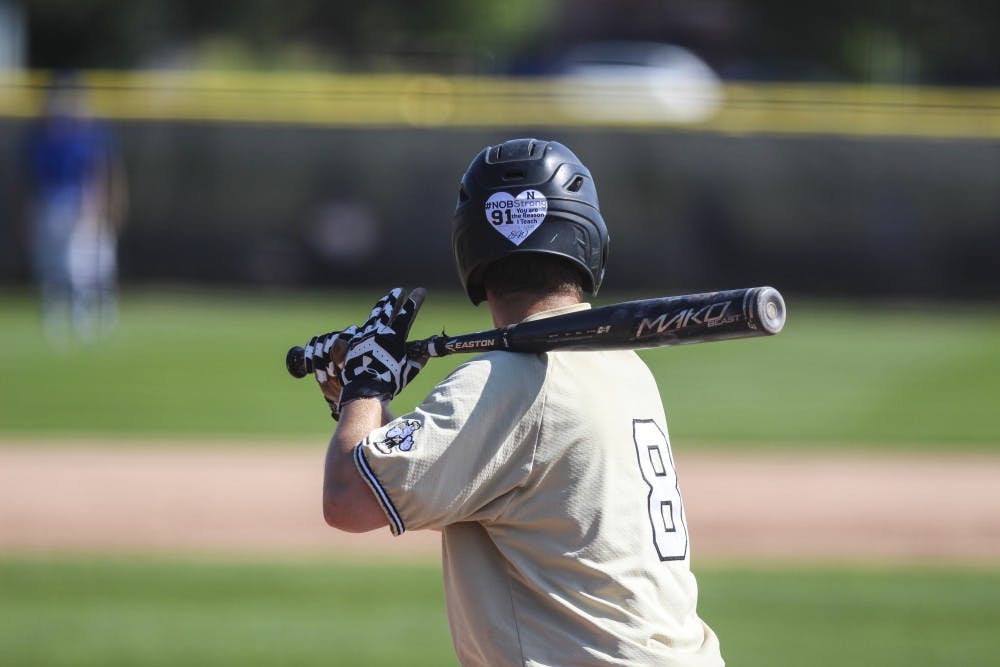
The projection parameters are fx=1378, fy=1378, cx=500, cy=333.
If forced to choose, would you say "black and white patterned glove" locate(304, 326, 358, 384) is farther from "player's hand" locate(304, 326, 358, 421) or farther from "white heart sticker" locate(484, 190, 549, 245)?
"white heart sticker" locate(484, 190, 549, 245)

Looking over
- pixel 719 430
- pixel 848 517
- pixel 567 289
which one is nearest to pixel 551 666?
pixel 567 289

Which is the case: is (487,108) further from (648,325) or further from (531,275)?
(648,325)

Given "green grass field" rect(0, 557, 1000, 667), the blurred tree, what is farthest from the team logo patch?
the blurred tree

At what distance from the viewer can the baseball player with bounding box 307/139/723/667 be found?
9.19ft

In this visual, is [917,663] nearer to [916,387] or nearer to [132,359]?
[916,387]

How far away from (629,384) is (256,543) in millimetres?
5345

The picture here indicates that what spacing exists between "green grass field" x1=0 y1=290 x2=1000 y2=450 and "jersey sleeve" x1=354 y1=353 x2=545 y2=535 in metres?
8.25

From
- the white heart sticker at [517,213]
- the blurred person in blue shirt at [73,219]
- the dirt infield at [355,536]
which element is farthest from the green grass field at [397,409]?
the white heart sticker at [517,213]

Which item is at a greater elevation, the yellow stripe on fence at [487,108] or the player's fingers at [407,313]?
the yellow stripe on fence at [487,108]

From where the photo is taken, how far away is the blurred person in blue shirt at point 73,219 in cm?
1484

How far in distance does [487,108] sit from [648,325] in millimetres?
16762

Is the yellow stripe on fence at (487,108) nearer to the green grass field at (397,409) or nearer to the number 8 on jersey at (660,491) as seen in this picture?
the green grass field at (397,409)

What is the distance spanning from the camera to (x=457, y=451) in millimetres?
2787

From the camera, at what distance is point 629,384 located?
3012 millimetres
